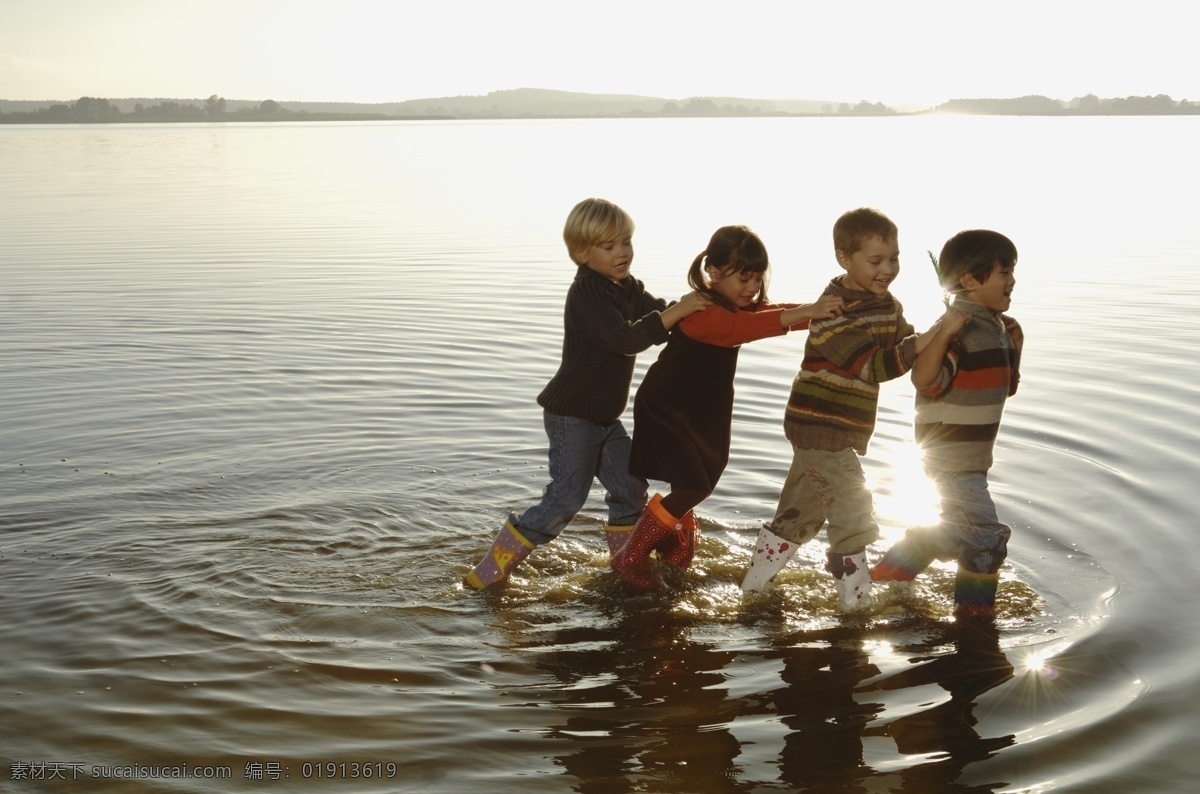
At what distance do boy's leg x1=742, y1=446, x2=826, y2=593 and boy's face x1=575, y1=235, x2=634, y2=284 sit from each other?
48.9 inches

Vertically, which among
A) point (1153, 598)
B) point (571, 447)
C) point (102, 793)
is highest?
point (571, 447)

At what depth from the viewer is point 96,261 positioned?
18266 mm

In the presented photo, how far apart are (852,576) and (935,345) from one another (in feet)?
4.04

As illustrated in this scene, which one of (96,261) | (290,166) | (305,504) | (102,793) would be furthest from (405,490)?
(290,166)

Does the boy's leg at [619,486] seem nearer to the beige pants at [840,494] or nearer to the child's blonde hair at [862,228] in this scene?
the beige pants at [840,494]

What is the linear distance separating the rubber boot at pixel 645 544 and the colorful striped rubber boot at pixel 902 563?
104cm

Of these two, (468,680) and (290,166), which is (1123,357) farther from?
(290,166)

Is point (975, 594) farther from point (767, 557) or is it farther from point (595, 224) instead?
point (595, 224)

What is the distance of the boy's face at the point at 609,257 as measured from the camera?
579cm

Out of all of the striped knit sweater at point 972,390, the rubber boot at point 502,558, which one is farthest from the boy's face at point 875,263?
the rubber boot at point 502,558

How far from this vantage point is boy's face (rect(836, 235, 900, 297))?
5.35 metres

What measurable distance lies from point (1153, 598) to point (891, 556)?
1.24 meters

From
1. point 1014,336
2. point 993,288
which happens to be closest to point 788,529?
point 1014,336

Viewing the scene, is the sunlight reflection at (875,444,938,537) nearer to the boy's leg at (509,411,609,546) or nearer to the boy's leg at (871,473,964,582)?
the boy's leg at (871,473,964,582)
